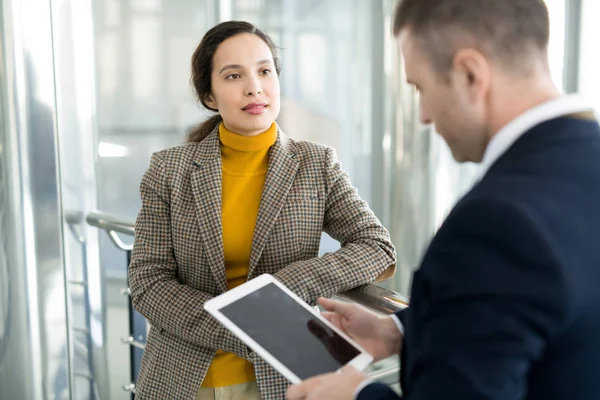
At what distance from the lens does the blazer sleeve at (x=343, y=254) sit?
134 cm

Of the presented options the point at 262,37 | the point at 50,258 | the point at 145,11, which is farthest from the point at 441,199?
the point at 262,37

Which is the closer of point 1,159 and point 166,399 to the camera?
point 166,399

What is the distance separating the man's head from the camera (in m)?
0.80

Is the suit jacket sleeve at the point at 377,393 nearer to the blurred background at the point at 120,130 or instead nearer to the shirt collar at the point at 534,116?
the shirt collar at the point at 534,116

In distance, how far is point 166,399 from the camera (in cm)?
145

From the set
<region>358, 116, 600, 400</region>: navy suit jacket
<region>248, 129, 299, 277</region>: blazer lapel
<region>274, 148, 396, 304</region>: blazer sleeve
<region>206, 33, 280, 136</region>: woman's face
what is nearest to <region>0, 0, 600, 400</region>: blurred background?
<region>206, 33, 280, 136</region>: woman's face

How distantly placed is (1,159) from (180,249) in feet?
4.63

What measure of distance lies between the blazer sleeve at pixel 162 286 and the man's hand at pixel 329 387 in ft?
1.51

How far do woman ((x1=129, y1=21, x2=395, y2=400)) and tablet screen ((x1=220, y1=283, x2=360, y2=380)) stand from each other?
0.24 metres

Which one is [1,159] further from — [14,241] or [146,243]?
[146,243]

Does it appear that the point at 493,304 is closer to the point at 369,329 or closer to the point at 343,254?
the point at 369,329

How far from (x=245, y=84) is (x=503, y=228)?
0.96 meters

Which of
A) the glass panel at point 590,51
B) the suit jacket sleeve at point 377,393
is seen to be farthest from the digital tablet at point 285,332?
the glass panel at point 590,51

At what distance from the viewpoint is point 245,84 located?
155 centimetres
